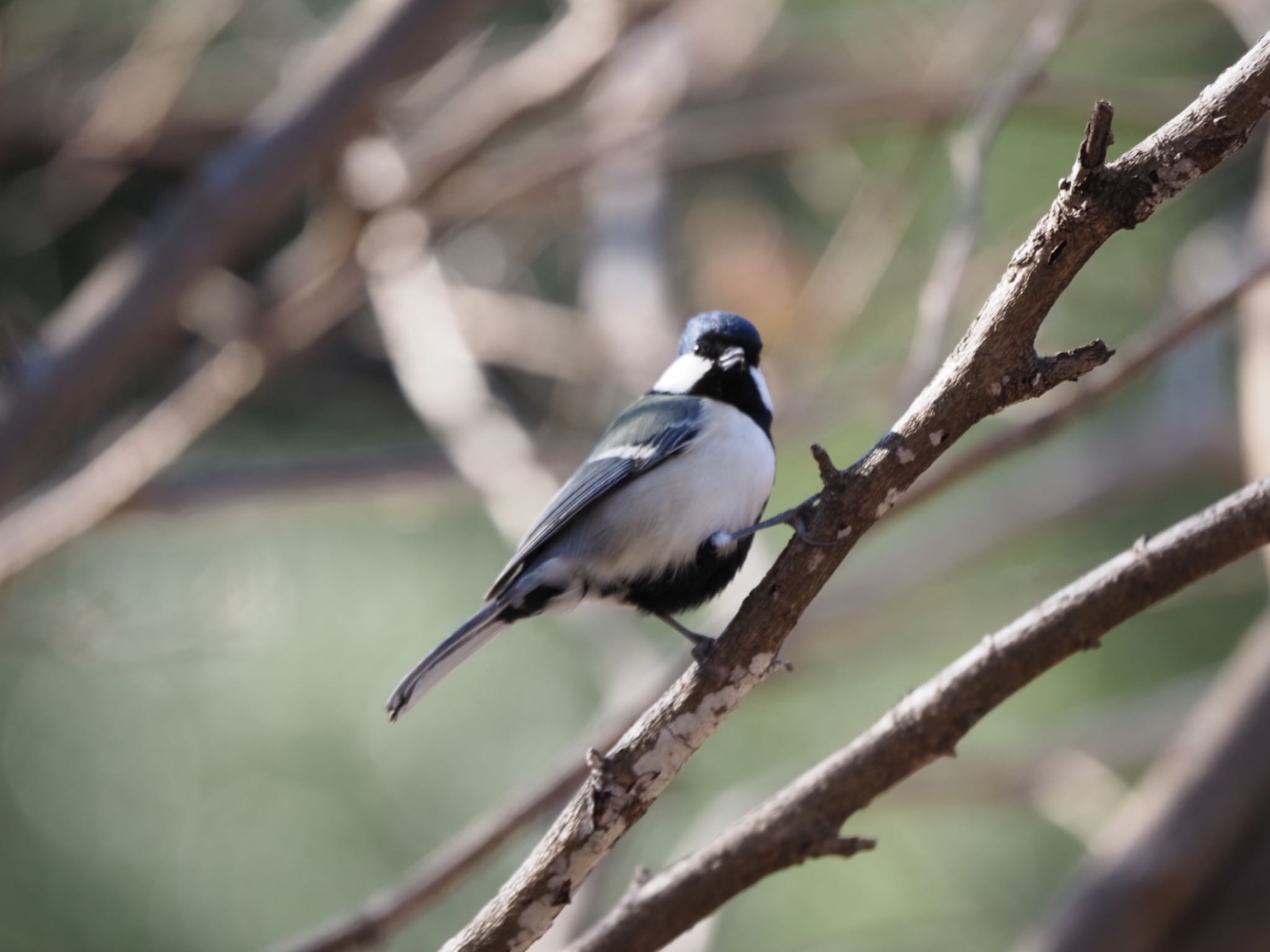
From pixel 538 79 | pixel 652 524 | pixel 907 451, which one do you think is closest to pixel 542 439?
pixel 538 79

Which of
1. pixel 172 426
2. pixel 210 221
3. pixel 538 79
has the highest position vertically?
pixel 538 79

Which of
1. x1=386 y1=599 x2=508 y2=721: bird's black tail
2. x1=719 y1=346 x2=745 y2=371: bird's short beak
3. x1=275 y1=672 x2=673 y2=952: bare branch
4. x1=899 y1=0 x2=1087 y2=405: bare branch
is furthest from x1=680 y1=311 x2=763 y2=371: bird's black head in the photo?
x1=275 y1=672 x2=673 y2=952: bare branch

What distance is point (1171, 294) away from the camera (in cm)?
487

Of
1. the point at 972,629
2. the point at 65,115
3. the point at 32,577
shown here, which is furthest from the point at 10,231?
the point at 972,629

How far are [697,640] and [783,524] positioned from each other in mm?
264

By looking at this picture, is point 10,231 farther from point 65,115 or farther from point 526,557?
point 526,557

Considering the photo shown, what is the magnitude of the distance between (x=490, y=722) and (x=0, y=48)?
328 cm

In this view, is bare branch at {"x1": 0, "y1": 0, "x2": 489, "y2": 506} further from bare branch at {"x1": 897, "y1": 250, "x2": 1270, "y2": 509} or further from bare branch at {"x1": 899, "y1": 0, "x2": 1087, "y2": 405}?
bare branch at {"x1": 897, "y1": 250, "x2": 1270, "y2": 509}

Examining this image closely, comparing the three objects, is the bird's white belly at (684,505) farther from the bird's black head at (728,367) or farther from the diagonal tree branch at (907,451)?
the diagonal tree branch at (907,451)

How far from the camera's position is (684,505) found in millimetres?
2561

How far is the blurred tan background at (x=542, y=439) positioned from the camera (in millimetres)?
3980

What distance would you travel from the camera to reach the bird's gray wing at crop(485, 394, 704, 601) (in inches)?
104

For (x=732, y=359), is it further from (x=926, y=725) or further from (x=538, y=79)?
(x=538, y=79)

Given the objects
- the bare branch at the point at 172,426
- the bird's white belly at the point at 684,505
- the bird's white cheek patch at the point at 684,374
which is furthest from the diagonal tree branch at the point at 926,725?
the bare branch at the point at 172,426
